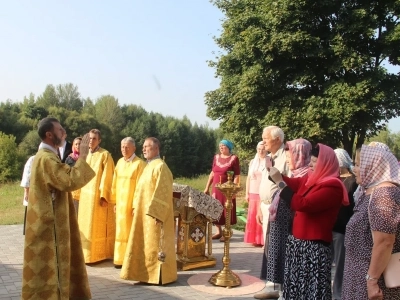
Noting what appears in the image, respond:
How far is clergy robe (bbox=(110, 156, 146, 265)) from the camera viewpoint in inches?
248

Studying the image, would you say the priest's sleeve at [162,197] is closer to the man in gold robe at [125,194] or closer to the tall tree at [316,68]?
the man in gold robe at [125,194]

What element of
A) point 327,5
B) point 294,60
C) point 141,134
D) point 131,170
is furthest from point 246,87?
point 141,134

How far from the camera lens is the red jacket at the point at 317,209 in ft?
11.7

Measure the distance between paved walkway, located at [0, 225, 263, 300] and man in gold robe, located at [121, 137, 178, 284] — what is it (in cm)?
17

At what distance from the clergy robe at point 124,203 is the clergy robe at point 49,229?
1918 millimetres

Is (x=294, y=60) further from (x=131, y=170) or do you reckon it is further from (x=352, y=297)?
(x=352, y=297)

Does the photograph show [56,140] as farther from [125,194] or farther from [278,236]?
[278,236]

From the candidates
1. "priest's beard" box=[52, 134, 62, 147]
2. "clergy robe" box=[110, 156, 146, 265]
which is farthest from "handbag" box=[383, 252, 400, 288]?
"clergy robe" box=[110, 156, 146, 265]

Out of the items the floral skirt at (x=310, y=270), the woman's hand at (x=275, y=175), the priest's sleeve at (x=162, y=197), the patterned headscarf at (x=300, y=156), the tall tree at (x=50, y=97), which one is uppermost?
the tall tree at (x=50, y=97)

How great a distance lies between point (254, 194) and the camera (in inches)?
311

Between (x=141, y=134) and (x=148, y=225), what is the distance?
52429mm

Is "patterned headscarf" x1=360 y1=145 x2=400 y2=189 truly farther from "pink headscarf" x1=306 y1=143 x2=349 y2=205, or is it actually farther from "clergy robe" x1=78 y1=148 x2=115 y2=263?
"clergy robe" x1=78 y1=148 x2=115 y2=263

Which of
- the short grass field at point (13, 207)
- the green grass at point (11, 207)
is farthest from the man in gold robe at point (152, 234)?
the green grass at point (11, 207)

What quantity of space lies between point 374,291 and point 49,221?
3.01 m
